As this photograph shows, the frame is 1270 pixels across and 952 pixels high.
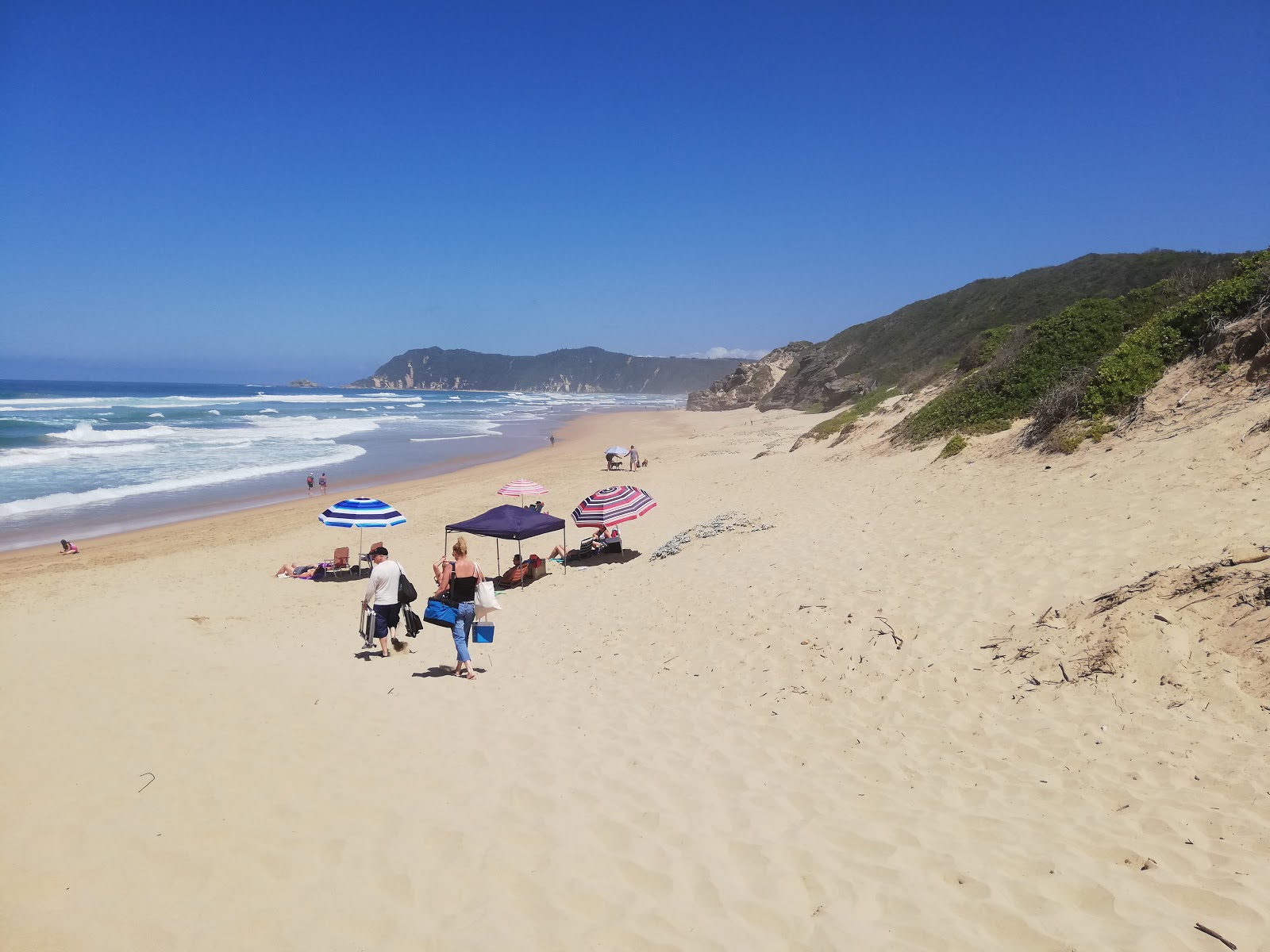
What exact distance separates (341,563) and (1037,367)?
15286mm

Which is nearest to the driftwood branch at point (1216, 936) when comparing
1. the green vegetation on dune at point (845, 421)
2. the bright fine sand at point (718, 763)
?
the bright fine sand at point (718, 763)

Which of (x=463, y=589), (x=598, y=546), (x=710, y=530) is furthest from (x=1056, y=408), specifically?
(x=463, y=589)

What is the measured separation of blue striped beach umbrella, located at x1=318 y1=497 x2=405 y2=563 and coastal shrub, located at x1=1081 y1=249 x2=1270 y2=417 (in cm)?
1289

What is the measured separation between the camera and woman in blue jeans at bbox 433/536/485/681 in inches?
284

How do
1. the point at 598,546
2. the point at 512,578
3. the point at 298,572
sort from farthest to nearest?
the point at 298,572
the point at 598,546
the point at 512,578

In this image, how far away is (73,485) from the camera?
24.8 meters

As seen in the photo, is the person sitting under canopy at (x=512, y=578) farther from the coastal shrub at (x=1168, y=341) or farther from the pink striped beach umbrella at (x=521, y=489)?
the coastal shrub at (x=1168, y=341)

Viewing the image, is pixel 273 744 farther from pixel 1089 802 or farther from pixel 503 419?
pixel 503 419

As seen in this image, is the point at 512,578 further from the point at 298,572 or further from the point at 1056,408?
the point at 1056,408

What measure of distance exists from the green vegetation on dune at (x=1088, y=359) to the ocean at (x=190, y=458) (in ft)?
57.6

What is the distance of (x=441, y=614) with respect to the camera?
745 centimetres

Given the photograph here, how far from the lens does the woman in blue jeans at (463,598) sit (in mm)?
7203

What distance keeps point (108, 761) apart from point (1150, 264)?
42.8m

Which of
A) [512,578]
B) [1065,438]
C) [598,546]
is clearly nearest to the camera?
[1065,438]
